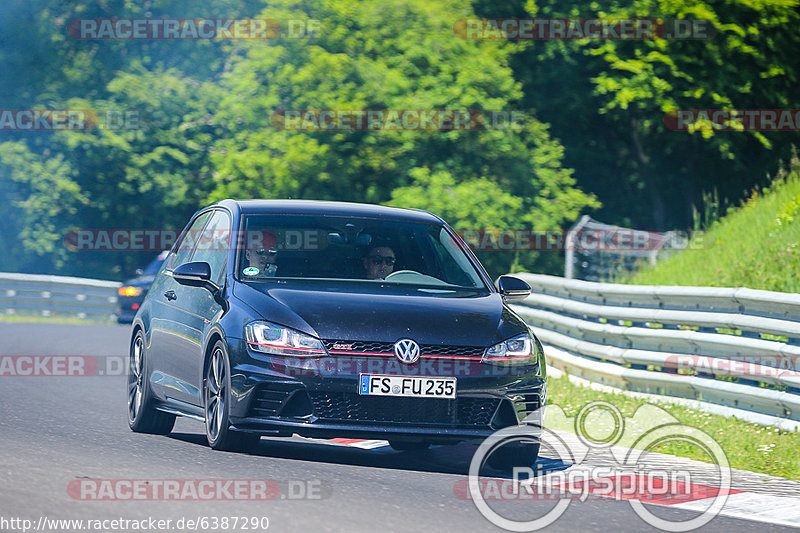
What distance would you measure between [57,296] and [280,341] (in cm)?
2581

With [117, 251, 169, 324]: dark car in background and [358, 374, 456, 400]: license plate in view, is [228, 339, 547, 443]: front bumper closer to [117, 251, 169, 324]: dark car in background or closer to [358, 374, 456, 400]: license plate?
[358, 374, 456, 400]: license plate

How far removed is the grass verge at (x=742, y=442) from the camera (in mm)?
9867

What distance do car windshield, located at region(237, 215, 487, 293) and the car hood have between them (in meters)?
0.40

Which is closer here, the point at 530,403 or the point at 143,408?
the point at 530,403

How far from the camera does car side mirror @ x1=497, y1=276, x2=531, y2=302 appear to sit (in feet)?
33.2

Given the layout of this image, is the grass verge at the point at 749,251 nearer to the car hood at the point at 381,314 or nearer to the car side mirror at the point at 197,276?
the car hood at the point at 381,314

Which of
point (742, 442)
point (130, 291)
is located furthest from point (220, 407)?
point (130, 291)

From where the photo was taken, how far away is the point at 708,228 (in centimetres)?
2066

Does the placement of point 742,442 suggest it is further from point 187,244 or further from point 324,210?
point 187,244

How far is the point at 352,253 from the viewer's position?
397 inches

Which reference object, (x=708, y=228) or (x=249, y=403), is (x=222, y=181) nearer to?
(x=708, y=228)

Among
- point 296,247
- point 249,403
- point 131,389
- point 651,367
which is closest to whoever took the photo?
point 249,403

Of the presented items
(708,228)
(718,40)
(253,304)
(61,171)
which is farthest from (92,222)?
(253,304)

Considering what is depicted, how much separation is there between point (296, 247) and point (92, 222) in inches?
1356
